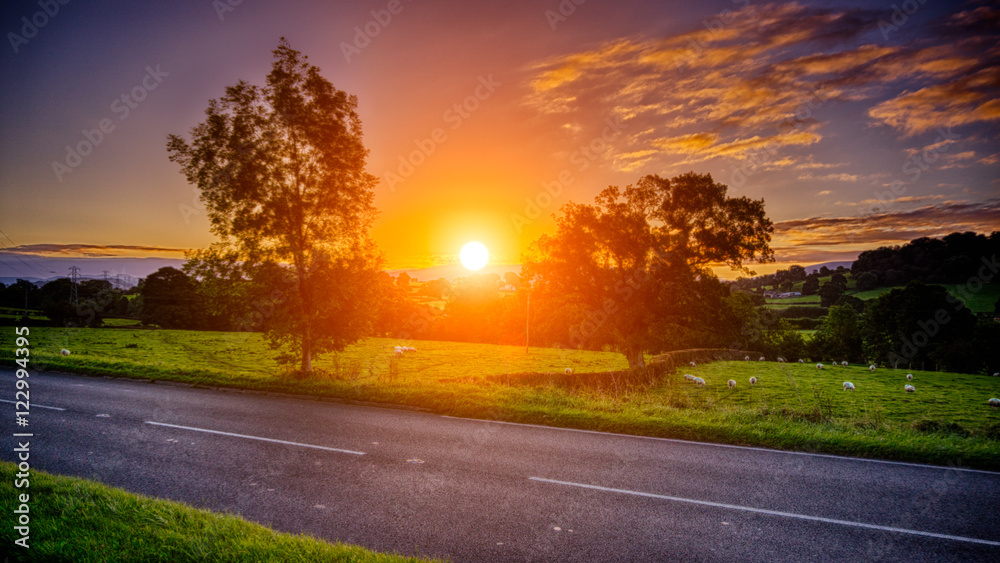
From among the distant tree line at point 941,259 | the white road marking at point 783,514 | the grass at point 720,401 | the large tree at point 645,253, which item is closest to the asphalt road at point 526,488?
the white road marking at point 783,514

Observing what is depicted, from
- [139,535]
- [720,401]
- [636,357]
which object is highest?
[139,535]

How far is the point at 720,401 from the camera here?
48.4 feet

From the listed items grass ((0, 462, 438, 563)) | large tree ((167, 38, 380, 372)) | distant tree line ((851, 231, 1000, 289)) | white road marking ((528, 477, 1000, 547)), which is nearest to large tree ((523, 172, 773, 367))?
large tree ((167, 38, 380, 372))

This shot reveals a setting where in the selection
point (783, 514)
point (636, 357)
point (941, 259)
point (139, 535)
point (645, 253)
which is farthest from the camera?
point (941, 259)

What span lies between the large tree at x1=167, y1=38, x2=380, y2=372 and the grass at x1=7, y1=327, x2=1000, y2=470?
2.59 metres

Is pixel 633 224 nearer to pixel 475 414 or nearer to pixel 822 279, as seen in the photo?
pixel 475 414

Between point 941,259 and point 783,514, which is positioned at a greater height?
point 941,259

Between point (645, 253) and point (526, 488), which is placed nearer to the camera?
point (526, 488)

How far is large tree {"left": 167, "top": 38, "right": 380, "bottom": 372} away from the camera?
15.5 metres

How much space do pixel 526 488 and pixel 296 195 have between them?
48.2ft

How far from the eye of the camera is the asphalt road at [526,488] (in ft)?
17.1

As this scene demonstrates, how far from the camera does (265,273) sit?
15469 millimetres

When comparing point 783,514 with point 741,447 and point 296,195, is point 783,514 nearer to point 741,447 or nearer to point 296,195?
point 741,447

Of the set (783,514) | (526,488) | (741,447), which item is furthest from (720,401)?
(526,488)
